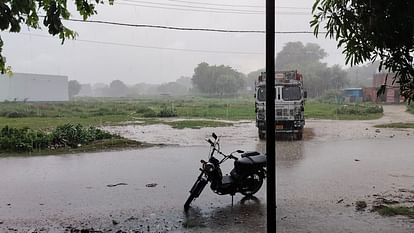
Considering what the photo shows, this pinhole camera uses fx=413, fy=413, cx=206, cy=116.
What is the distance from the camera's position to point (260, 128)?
1677 centimetres

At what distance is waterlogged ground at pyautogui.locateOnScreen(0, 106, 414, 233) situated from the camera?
5.49 m

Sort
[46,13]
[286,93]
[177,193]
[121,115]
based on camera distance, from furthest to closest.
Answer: [121,115] < [286,93] < [177,193] < [46,13]

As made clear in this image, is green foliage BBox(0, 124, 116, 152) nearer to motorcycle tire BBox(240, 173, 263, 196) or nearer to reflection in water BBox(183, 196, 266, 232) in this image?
motorcycle tire BBox(240, 173, 263, 196)

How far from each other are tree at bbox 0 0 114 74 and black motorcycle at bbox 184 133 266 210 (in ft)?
9.49

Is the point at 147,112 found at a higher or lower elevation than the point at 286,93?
A: lower

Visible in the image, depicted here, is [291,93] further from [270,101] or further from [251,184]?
[270,101]

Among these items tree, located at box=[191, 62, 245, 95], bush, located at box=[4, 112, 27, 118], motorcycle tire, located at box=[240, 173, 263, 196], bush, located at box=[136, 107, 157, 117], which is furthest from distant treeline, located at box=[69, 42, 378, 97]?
motorcycle tire, located at box=[240, 173, 263, 196]

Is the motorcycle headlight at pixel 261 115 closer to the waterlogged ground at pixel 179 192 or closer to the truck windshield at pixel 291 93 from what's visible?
the truck windshield at pixel 291 93

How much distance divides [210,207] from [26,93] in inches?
1510

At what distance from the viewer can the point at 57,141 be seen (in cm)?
1442

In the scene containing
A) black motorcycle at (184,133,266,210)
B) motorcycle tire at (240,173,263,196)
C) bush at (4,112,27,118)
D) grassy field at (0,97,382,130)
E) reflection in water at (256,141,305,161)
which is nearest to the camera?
black motorcycle at (184,133,266,210)

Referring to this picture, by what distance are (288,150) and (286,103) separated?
120 inches

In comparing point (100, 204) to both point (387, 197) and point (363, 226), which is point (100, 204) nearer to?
point (363, 226)

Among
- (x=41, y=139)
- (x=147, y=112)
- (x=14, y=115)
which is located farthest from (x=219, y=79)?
(x=41, y=139)
